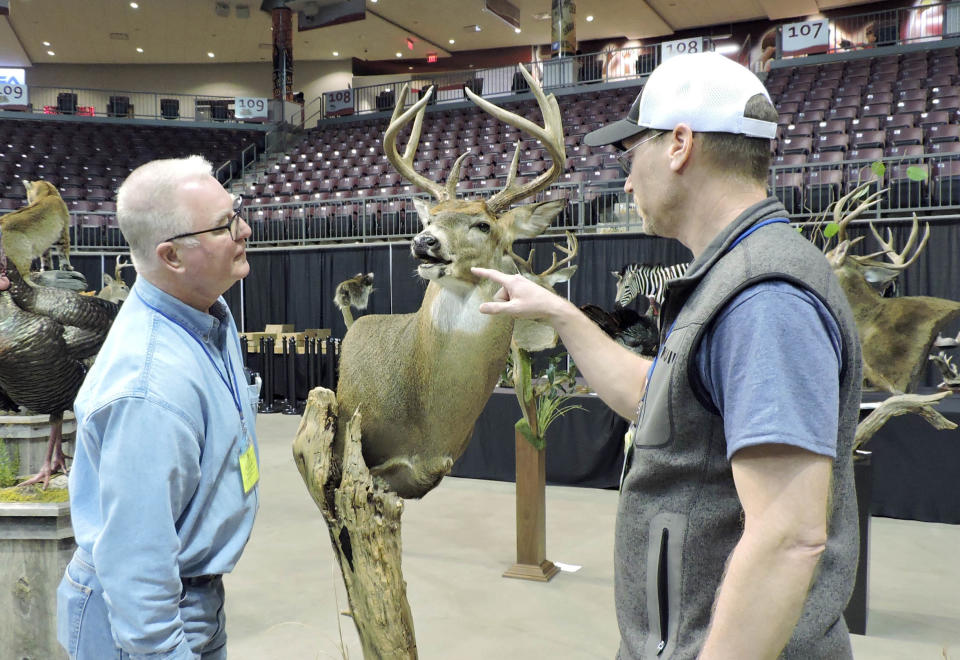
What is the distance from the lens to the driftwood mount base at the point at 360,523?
6.16 feet

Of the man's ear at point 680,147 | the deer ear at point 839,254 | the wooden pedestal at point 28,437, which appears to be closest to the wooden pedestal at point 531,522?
the deer ear at point 839,254

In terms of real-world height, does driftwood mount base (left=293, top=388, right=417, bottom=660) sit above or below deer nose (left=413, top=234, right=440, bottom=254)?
below

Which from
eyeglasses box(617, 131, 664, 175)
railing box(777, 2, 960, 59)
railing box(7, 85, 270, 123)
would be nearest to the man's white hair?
eyeglasses box(617, 131, 664, 175)

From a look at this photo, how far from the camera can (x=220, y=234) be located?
4.61 feet

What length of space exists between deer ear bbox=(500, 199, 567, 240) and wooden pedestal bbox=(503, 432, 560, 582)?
271 centimetres

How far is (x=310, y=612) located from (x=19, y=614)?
1.54m

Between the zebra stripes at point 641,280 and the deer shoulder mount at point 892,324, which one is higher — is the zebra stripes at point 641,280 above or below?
above

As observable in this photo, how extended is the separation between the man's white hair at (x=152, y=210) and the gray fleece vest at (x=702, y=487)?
885 millimetres

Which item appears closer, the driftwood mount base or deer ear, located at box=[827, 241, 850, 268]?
the driftwood mount base

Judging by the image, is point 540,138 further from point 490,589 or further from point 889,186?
point 889,186

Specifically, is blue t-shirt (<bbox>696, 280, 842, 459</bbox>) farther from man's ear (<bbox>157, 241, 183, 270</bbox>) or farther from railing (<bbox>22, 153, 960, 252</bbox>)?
railing (<bbox>22, 153, 960, 252</bbox>)

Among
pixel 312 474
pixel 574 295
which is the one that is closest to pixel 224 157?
pixel 574 295

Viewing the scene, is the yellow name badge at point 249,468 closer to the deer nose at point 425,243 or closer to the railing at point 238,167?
the deer nose at point 425,243

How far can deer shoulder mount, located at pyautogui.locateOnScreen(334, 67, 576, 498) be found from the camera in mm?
1800
